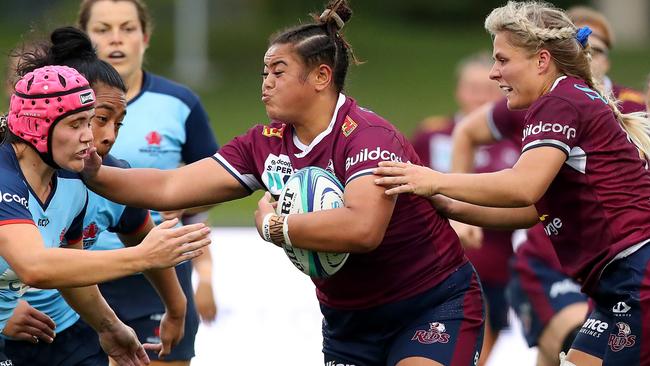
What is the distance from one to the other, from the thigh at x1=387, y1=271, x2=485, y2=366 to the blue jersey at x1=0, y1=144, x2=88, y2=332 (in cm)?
146

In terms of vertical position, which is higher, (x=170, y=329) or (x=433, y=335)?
(x=433, y=335)

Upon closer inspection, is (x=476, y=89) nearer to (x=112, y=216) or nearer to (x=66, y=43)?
(x=112, y=216)

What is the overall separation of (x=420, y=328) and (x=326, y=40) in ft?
4.20

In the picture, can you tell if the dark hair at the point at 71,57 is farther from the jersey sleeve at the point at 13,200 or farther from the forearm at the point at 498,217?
the forearm at the point at 498,217

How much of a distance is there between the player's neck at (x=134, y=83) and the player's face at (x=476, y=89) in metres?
4.22

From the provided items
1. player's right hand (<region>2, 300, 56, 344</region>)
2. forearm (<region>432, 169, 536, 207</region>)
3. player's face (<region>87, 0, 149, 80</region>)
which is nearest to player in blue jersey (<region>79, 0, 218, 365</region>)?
player's face (<region>87, 0, 149, 80</region>)

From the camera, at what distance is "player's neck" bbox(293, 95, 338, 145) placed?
17.0 feet

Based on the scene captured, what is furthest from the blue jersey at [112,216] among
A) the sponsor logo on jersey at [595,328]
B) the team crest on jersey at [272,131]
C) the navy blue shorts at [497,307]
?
the navy blue shorts at [497,307]

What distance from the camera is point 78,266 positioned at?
4480mm

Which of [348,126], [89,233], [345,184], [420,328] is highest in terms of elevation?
[348,126]

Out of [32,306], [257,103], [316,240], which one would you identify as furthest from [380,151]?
[257,103]

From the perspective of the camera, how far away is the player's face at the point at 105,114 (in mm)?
5074

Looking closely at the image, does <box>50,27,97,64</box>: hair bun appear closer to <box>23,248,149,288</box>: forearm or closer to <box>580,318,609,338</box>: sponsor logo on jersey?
<box>23,248,149,288</box>: forearm

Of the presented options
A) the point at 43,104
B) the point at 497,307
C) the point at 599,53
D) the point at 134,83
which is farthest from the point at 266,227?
the point at 497,307
